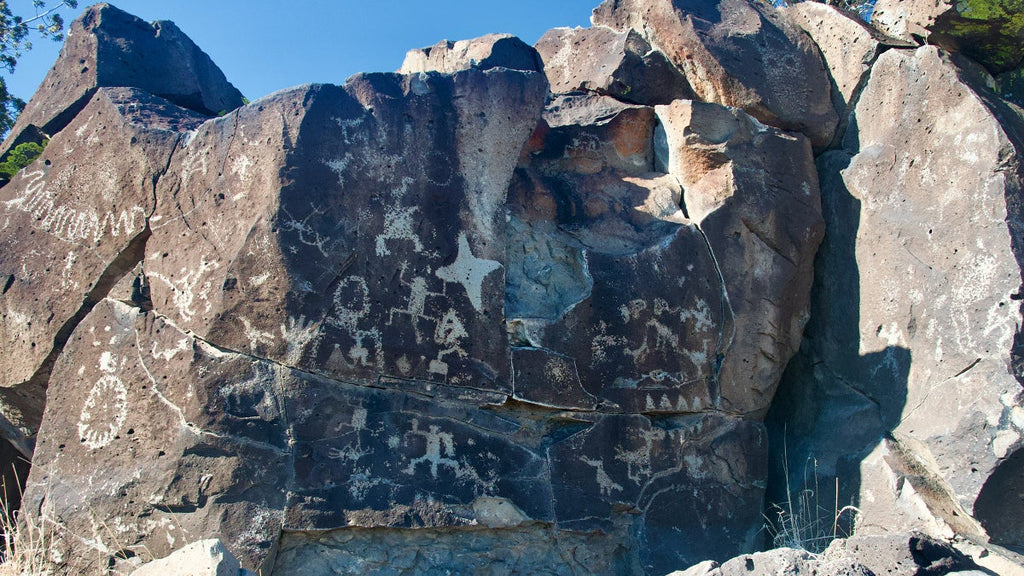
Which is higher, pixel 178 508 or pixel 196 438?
pixel 196 438

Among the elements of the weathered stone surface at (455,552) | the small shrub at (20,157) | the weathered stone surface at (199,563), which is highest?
the small shrub at (20,157)

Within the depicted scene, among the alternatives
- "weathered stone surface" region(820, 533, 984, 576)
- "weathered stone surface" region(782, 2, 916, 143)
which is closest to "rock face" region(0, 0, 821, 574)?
"weathered stone surface" region(782, 2, 916, 143)

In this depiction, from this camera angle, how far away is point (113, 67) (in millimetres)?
4426

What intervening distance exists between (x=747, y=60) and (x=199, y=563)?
3.99 m

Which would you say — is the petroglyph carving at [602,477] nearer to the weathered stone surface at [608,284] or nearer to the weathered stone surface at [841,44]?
the weathered stone surface at [608,284]

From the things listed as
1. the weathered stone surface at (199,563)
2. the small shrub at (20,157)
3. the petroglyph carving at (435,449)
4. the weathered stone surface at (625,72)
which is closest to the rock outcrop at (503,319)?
the petroglyph carving at (435,449)

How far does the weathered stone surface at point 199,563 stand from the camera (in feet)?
8.50

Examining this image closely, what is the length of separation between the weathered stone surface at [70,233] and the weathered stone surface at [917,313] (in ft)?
11.5

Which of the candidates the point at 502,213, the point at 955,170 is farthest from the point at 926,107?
the point at 502,213

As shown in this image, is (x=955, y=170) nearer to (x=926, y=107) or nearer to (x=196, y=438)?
(x=926, y=107)

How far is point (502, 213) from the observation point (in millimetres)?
4039

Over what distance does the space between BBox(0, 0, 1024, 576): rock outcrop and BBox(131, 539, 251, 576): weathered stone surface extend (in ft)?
1.96

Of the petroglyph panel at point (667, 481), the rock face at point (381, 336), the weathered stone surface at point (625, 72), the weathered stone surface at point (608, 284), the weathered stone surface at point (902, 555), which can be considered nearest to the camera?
the weathered stone surface at point (902, 555)

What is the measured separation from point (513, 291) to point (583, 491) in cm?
99
